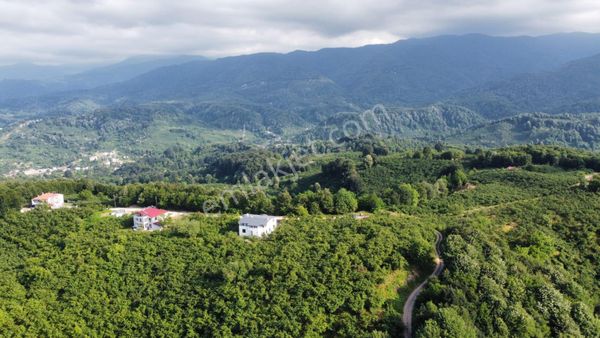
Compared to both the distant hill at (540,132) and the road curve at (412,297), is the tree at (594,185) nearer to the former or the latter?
the road curve at (412,297)

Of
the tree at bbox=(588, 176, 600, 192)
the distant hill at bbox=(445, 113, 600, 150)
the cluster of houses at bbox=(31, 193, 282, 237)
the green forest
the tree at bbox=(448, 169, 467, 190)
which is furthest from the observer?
the distant hill at bbox=(445, 113, 600, 150)

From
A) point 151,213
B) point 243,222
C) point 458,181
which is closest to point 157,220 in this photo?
point 151,213

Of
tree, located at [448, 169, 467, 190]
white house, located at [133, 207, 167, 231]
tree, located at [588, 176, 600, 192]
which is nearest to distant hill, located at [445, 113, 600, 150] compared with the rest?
tree, located at [448, 169, 467, 190]

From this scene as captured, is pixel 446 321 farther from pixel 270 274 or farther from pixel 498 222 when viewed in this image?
pixel 498 222

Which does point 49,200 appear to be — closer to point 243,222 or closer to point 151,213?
point 151,213

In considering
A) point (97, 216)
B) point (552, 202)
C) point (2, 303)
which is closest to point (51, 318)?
point (2, 303)

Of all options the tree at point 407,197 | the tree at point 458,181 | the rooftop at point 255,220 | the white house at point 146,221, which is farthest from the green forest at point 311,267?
the tree at point 458,181

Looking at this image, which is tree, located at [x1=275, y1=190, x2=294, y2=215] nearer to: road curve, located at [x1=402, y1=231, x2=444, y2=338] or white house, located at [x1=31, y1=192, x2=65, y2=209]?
road curve, located at [x1=402, y1=231, x2=444, y2=338]
